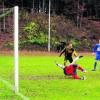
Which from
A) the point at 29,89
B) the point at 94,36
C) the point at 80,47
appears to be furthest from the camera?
the point at 94,36

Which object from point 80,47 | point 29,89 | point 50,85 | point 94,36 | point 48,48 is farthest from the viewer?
point 94,36

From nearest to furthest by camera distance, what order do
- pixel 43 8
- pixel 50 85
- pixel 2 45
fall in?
1. pixel 50 85
2. pixel 2 45
3. pixel 43 8

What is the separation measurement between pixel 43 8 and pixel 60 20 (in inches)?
200

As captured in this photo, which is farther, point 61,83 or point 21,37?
point 21,37

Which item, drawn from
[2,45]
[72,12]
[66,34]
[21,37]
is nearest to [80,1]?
[72,12]

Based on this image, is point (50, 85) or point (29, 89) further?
point (50, 85)

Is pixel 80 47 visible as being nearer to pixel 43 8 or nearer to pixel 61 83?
pixel 43 8

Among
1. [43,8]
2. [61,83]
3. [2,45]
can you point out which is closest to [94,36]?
[43,8]

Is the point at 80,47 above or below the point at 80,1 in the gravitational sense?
below

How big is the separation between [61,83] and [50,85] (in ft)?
3.23

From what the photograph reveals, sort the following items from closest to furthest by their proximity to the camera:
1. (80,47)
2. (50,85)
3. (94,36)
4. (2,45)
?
(50,85) < (2,45) < (80,47) < (94,36)

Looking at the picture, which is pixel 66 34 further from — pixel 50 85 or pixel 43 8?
pixel 50 85

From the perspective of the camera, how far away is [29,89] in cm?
1728

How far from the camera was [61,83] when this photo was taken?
1956cm
